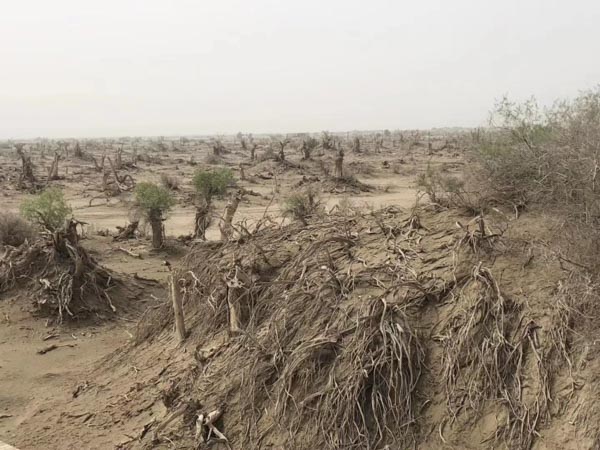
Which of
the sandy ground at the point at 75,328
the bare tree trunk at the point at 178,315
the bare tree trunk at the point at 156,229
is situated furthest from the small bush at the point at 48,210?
the bare tree trunk at the point at 178,315

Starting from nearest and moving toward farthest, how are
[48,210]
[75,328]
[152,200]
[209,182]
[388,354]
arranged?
[388,354], [75,328], [48,210], [152,200], [209,182]

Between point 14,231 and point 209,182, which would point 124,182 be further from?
point 14,231

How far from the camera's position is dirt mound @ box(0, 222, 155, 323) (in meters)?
8.54

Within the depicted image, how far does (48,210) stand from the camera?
393 inches

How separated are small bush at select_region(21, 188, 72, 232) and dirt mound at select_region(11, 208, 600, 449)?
16.5ft

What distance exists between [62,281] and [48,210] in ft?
6.22

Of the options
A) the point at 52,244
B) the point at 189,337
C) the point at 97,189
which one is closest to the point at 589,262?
the point at 189,337

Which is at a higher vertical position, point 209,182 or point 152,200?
point 209,182

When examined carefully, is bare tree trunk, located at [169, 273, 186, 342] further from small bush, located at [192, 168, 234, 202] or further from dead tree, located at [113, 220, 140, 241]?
small bush, located at [192, 168, 234, 202]

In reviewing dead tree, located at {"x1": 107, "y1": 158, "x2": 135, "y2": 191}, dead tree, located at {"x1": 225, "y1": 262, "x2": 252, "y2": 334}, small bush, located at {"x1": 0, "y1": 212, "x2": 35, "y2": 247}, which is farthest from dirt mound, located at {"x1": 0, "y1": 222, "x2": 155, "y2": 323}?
dead tree, located at {"x1": 107, "y1": 158, "x2": 135, "y2": 191}

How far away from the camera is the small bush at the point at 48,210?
392 inches

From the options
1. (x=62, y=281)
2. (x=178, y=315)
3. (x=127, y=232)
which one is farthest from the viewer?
(x=127, y=232)

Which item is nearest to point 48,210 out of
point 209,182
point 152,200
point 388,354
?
point 152,200

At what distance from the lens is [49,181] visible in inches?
929
